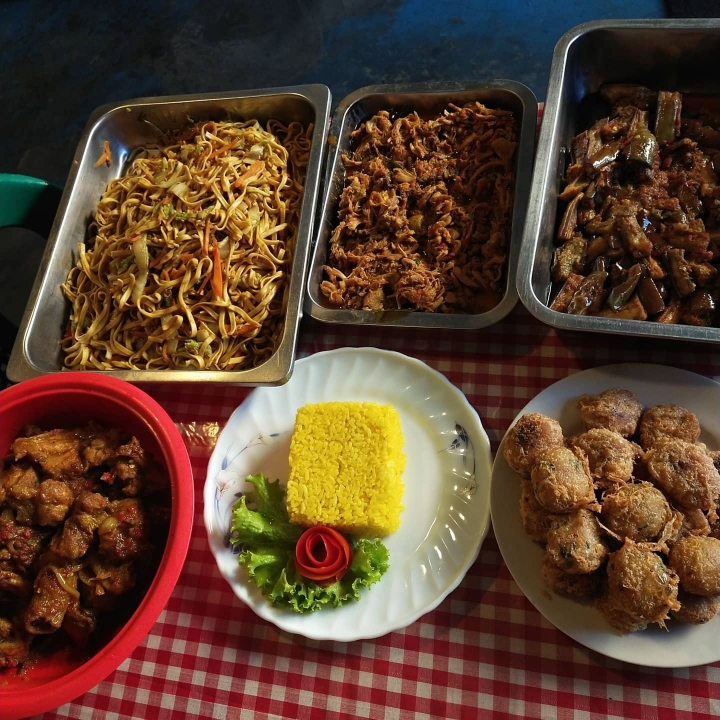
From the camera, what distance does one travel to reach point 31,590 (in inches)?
73.8

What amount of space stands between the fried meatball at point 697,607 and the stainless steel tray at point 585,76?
0.90 meters

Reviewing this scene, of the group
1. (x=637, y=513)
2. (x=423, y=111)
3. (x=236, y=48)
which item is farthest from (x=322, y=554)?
(x=236, y=48)

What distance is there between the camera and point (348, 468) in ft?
6.72

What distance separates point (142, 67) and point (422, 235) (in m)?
3.80

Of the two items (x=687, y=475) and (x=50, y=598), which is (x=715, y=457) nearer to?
(x=687, y=475)

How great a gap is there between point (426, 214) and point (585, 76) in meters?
0.91

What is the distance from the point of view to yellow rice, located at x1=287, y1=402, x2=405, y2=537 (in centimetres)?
196

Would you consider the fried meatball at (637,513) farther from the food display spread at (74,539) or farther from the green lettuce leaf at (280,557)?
the food display spread at (74,539)

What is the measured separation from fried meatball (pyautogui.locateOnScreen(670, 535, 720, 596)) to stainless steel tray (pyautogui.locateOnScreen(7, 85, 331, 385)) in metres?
1.38

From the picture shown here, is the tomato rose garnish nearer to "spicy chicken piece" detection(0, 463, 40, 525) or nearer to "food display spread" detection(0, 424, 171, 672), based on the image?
"food display spread" detection(0, 424, 171, 672)

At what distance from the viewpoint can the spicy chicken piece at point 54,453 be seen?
1.94 m

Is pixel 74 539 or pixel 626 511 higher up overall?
pixel 626 511

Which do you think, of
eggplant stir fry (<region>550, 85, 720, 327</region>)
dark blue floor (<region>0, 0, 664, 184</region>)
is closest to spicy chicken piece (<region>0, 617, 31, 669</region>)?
eggplant stir fry (<region>550, 85, 720, 327</region>)

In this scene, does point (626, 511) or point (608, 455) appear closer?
point (626, 511)
